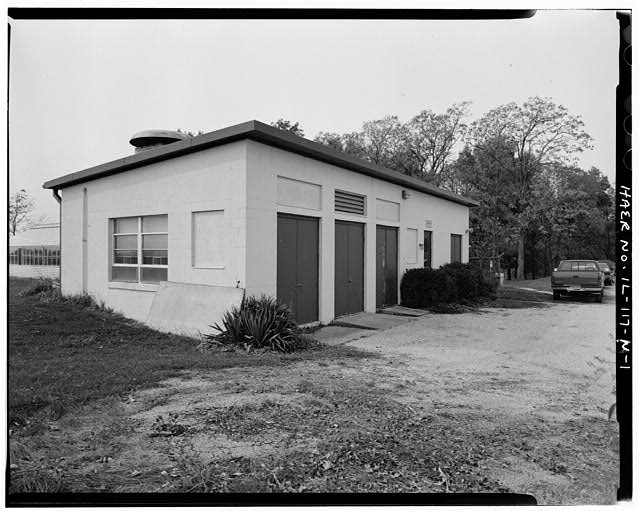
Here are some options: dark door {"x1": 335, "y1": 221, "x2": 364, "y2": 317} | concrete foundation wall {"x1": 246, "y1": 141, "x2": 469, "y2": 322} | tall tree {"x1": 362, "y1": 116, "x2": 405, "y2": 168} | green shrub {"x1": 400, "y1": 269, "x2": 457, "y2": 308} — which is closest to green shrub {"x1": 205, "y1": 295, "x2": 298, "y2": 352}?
concrete foundation wall {"x1": 246, "y1": 141, "x2": 469, "y2": 322}

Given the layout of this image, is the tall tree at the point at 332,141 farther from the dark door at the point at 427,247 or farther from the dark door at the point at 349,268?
the dark door at the point at 427,247

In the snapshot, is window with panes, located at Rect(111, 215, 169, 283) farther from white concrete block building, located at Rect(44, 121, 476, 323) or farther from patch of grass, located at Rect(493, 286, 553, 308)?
patch of grass, located at Rect(493, 286, 553, 308)

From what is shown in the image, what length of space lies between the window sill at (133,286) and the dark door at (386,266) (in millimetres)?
4986

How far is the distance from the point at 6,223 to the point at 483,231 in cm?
1723

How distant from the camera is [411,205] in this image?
39.5 feet

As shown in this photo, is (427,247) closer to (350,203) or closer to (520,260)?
(520,260)

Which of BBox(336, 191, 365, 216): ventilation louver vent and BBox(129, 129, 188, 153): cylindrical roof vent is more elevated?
BBox(129, 129, 188, 153): cylindrical roof vent

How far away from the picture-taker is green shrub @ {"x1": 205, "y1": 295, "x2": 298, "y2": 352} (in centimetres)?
628

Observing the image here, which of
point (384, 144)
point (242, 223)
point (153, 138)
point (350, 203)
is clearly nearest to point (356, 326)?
point (350, 203)

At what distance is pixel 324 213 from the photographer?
8.62 metres

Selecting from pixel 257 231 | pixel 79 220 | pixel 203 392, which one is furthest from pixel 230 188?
pixel 79 220

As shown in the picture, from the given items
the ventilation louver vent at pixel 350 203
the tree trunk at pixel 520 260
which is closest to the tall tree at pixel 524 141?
the tree trunk at pixel 520 260

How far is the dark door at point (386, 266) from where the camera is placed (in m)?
10.7

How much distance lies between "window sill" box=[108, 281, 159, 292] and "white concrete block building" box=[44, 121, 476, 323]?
0.03m
